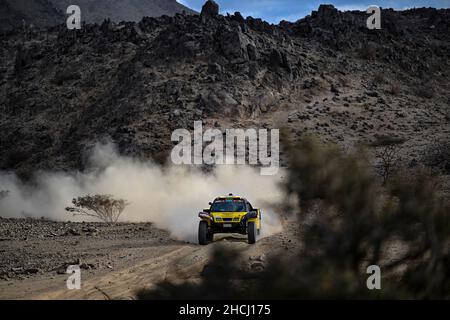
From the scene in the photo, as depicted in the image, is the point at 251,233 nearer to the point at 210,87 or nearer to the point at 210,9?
the point at 210,87

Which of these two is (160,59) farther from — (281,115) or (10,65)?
(10,65)

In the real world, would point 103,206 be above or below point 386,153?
below

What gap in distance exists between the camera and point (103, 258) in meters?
16.0

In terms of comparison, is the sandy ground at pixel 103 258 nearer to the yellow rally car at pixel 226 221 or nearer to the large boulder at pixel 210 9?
the yellow rally car at pixel 226 221

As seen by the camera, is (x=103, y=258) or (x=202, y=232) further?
(x=202, y=232)

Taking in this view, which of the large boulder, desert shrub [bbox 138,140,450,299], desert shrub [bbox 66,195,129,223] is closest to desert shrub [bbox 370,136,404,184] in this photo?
desert shrub [bbox 66,195,129,223]

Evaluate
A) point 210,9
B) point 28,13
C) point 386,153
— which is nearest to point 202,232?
point 386,153

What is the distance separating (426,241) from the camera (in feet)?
29.8

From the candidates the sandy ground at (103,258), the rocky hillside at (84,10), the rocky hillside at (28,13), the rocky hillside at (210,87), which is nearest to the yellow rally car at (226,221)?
the sandy ground at (103,258)

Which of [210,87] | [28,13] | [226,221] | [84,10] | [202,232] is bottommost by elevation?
[202,232]

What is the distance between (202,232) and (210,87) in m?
24.3

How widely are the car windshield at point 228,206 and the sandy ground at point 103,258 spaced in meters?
1.05

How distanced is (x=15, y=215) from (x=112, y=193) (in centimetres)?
572
